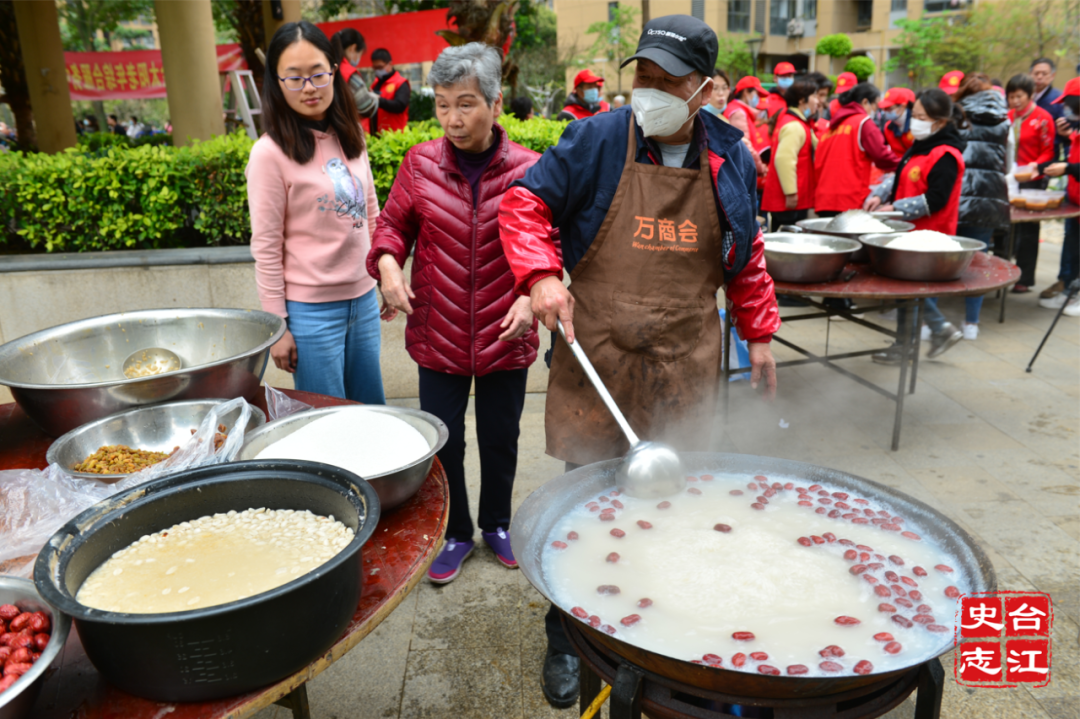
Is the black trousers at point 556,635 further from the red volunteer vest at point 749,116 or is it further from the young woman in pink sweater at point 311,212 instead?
the red volunteer vest at point 749,116

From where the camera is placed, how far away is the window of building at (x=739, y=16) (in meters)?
37.2

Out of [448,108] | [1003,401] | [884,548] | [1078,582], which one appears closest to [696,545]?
[884,548]

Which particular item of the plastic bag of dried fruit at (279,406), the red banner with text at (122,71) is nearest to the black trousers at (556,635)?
the plastic bag of dried fruit at (279,406)

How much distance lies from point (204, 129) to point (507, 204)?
5908 mm

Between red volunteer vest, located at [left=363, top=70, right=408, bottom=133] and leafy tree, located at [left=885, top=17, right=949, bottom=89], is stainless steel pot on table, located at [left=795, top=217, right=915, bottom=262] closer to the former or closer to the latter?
red volunteer vest, located at [left=363, top=70, right=408, bottom=133]

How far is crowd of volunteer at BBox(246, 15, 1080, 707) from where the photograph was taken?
2.16 metres

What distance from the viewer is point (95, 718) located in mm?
1037

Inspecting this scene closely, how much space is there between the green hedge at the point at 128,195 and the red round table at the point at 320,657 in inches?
115

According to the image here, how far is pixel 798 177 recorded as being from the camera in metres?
7.23

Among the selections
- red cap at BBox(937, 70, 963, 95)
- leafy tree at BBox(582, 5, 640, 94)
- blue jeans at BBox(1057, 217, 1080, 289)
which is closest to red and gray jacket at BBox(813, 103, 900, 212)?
red cap at BBox(937, 70, 963, 95)

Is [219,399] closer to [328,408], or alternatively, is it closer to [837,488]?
[328,408]

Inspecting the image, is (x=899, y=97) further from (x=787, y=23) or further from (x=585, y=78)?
(x=787, y=23)

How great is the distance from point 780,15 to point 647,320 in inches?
1712

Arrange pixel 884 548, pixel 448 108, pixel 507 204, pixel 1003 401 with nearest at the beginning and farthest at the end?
pixel 884 548 < pixel 507 204 < pixel 448 108 < pixel 1003 401
